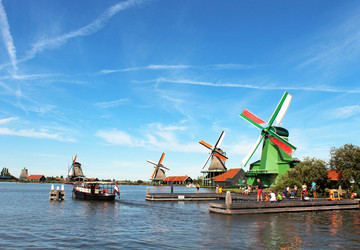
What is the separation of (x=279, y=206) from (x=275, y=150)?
1479 inches

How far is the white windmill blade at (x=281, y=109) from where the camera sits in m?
63.3

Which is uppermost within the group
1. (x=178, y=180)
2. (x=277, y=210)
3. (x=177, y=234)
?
(x=178, y=180)

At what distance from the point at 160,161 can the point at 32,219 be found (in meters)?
120

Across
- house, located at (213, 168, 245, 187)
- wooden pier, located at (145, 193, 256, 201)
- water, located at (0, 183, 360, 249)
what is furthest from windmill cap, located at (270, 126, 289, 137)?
water, located at (0, 183, 360, 249)

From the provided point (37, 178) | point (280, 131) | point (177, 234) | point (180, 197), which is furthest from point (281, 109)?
point (37, 178)

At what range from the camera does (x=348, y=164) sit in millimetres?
42938

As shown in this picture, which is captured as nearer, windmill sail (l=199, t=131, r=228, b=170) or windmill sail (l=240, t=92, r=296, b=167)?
windmill sail (l=240, t=92, r=296, b=167)

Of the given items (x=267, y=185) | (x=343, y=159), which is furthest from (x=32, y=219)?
(x=267, y=185)

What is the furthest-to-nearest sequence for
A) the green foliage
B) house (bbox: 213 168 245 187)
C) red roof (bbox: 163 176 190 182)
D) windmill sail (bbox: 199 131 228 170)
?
red roof (bbox: 163 176 190 182) → windmill sail (bbox: 199 131 228 170) → house (bbox: 213 168 245 187) → the green foliage

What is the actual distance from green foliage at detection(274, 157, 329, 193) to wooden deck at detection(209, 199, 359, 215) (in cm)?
1151

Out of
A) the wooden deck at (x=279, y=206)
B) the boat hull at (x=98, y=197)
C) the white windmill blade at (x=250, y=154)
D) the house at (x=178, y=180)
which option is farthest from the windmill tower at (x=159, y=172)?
the wooden deck at (x=279, y=206)

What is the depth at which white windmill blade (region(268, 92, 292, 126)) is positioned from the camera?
208 feet

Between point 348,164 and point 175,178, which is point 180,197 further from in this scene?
point 175,178

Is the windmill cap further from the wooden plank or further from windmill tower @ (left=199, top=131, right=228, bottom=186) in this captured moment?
windmill tower @ (left=199, top=131, right=228, bottom=186)
